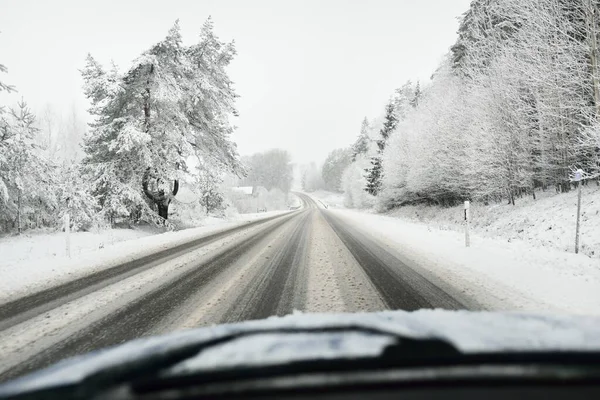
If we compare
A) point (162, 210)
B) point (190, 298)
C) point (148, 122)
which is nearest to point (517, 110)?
point (190, 298)

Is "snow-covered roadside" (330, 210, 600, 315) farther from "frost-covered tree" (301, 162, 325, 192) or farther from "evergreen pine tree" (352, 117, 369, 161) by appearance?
"frost-covered tree" (301, 162, 325, 192)

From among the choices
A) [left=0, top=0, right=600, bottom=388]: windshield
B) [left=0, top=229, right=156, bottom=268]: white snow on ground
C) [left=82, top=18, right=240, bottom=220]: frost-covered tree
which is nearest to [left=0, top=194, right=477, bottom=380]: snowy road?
[left=0, top=0, right=600, bottom=388]: windshield

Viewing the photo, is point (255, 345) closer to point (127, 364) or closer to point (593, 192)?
point (127, 364)

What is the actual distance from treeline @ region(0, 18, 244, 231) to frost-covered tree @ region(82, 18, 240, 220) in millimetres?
42

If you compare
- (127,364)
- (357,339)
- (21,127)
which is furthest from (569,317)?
(21,127)

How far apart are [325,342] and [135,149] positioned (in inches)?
553

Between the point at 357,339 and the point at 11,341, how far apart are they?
3133mm

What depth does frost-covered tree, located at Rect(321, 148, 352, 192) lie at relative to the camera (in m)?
91.2

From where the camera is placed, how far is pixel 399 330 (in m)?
1.12

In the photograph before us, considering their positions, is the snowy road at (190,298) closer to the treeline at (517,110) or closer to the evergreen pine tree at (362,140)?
the treeline at (517,110)

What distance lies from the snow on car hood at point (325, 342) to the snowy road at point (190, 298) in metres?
1.68

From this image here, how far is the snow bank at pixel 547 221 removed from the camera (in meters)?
7.85

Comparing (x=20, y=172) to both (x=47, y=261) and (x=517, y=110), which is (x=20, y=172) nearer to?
(x=47, y=261)

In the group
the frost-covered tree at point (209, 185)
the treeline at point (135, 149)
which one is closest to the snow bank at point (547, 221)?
the frost-covered tree at point (209, 185)
